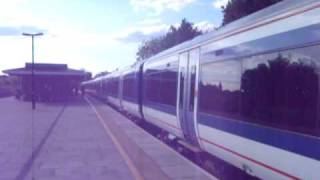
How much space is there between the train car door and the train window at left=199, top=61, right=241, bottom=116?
60 cm

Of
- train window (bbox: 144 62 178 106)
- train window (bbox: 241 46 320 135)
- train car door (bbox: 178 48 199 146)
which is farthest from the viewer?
train window (bbox: 144 62 178 106)

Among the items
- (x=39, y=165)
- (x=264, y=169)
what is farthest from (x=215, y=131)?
Result: (x=39, y=165)

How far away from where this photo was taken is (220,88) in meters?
10.5

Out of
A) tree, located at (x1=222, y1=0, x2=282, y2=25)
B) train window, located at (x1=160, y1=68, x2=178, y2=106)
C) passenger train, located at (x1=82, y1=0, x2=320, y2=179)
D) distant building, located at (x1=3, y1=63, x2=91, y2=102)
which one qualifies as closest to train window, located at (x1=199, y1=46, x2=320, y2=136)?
passenger train, located at (x1=82, y1=0, x2=320, y2=179)

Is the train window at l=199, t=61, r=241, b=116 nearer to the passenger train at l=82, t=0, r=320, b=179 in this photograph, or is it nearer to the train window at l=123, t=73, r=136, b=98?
the passenger train at l=82, t=0, r=320, b=179

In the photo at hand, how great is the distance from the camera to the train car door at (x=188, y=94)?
1239cm

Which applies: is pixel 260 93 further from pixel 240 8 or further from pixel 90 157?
pixel 240 8

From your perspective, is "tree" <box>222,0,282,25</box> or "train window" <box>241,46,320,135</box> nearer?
"train window" <box>241,46,320,135</box>

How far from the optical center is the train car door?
12.4 m

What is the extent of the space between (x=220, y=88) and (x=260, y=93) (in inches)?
90.8

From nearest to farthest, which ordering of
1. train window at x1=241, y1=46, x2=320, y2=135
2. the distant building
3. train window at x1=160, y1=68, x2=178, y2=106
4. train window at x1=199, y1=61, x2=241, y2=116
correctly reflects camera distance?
train window at x1=241, y1=46, x2=320, y2=135 < train window at x1=199, y1=61, x2=241, y2=116 < train window at x1=160, y1=68, x2=178, y2=106 < the distant building

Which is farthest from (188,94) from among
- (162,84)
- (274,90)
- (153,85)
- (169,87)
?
(153,85)

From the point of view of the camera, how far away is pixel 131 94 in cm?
2608

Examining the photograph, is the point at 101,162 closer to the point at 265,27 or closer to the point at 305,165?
the point at 265,27
